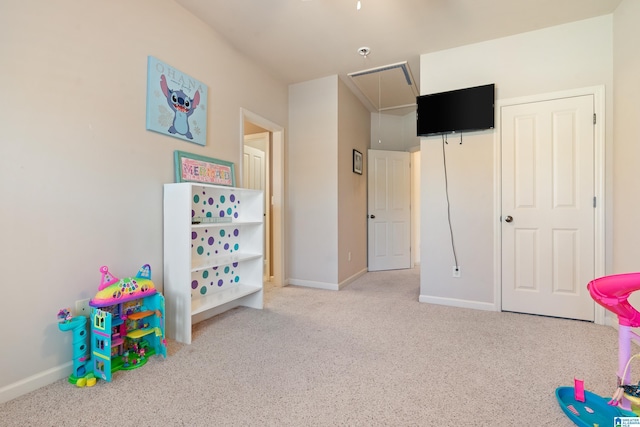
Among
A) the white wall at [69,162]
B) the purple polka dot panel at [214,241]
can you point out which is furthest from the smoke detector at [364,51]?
the purple polka dot panel at [214,241]

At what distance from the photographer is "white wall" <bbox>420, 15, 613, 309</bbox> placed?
262cm

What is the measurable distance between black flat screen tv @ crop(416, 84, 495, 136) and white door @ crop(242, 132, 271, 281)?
2.08 m

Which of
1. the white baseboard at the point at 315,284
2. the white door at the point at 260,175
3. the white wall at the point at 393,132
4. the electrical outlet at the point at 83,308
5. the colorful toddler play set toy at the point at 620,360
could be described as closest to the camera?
the colorful toddler play set toy at the point at 620,360

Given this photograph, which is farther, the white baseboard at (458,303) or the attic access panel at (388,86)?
the attic access panel at (388,86)

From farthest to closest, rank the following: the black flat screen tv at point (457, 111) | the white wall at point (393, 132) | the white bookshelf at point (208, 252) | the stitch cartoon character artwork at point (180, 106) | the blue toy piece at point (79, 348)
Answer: the white wall at point (393, 132) → the black flat screen tv at point (457, 111) → the stitch cartoon character artwork at point (180, 106) → the white bookshelf at point (208, 252) → the blue toy piece at point (79, 348)

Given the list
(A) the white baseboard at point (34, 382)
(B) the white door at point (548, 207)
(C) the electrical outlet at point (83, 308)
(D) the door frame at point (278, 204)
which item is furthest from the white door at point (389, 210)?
(A) the white baseboard at point (34, 382)

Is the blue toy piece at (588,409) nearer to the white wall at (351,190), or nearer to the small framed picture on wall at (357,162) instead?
Result: the white wall at (351,190)

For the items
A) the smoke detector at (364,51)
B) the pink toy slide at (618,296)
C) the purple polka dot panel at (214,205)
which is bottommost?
the pink toy slide at (618,296)

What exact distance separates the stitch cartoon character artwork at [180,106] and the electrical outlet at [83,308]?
1.33 meters

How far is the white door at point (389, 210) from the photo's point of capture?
493cm

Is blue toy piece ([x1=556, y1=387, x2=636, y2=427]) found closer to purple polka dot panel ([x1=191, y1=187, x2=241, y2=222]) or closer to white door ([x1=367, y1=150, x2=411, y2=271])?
Answer: purple polka dot panel ([x1=191, y1=187, x2=241, y2=222])

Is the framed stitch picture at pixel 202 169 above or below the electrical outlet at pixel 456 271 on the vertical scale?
above

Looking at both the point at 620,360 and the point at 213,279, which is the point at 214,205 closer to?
the point at 213,279

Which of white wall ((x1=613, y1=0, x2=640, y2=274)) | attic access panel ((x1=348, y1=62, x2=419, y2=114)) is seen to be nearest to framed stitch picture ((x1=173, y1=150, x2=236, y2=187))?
attic access panel ((x1=348, y1=62, x2=419, y2=114))
